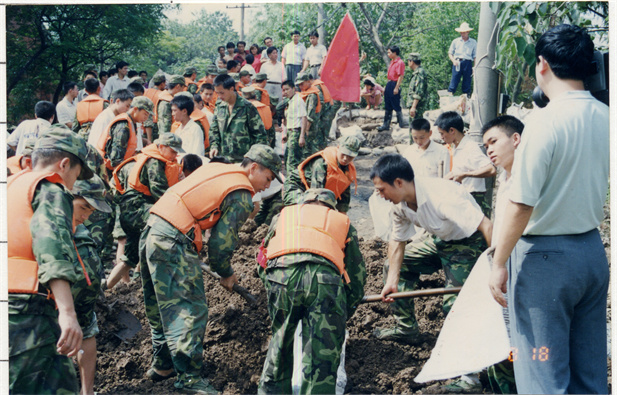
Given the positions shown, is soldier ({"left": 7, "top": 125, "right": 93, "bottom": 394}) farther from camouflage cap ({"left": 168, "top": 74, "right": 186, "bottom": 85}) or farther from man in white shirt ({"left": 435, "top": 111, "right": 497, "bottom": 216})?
camouflage cap ({"left": 168, "top": 74, "right": 186, "bottom": 85})

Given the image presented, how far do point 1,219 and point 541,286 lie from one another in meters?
2.38

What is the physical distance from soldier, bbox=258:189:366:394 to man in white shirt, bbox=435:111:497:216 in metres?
2.04

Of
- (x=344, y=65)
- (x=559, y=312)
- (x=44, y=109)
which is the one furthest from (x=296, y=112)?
(x=559, y=312)

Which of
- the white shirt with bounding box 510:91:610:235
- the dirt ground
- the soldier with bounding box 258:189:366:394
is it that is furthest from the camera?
the dirt ground

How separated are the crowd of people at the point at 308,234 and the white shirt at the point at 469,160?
1 centimetres

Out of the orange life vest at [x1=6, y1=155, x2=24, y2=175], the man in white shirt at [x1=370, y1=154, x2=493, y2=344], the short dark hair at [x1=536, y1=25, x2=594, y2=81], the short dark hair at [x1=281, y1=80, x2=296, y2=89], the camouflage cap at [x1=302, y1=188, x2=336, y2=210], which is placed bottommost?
the man in white shirt at [x1=370, y1=154, x2=493, y2=344]

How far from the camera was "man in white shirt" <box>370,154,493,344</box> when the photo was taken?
385 centimetres

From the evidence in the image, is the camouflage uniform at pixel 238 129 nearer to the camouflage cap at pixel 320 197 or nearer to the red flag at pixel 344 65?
the red flag at pixel 344 65

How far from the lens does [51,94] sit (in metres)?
6.91

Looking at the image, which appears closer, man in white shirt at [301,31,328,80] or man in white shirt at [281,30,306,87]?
man in white shirt at [301,31,328,80]

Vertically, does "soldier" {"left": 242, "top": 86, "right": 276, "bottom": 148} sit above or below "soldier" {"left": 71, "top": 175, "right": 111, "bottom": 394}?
above

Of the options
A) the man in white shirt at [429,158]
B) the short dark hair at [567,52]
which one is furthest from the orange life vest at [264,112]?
the short dark hair at [567,52]

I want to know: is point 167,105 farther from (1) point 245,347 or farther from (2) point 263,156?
(1) point 245,347

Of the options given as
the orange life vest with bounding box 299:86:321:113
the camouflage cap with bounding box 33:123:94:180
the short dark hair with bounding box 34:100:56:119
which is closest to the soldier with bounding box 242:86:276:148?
the orange life vest with bounding box 299:86:321:113
